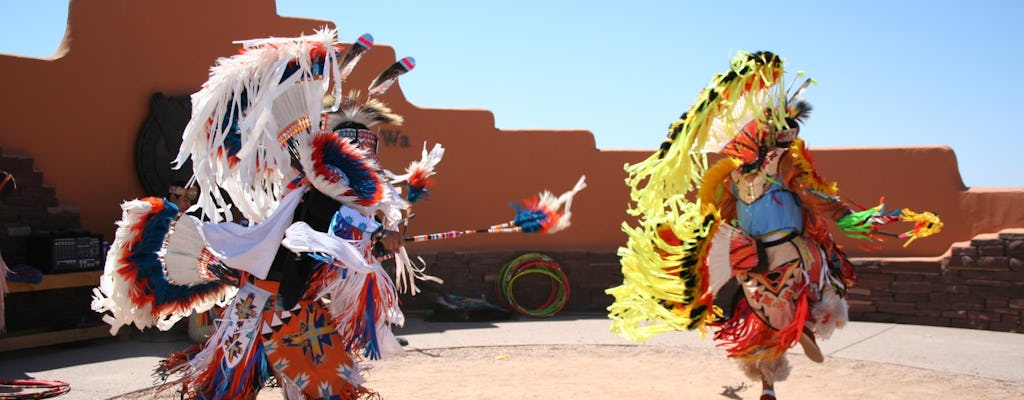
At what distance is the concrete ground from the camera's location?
5.93 metres

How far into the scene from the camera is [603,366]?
22.5 feet

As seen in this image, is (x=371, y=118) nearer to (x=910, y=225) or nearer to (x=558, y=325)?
(x=558, y=325)

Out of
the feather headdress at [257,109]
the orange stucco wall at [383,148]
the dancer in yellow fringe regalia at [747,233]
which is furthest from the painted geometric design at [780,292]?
the orange stucco wall at [383,148]

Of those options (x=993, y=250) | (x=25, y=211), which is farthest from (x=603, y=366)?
(x=25, y=211)

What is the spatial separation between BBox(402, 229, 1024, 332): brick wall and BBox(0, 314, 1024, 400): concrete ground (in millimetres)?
275

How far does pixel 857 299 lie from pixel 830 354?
222 centimetres

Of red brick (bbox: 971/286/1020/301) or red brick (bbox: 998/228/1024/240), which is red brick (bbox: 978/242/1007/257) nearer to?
red brick (bbox: 998/228/1024/240)

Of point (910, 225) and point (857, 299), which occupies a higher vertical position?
point (910, 225)

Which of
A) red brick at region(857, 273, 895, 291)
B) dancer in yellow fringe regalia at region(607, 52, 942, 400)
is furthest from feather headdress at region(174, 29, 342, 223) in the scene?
red brick at region(857, 273, 895, 291)

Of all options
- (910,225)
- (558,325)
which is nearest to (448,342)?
(558,325)

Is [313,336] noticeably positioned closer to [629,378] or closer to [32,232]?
[629,378]

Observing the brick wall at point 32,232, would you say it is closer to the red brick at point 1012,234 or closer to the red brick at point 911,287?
the red brick at point 911,287

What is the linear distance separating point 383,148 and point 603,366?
4154 millimetres

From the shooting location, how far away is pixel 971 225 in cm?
930
